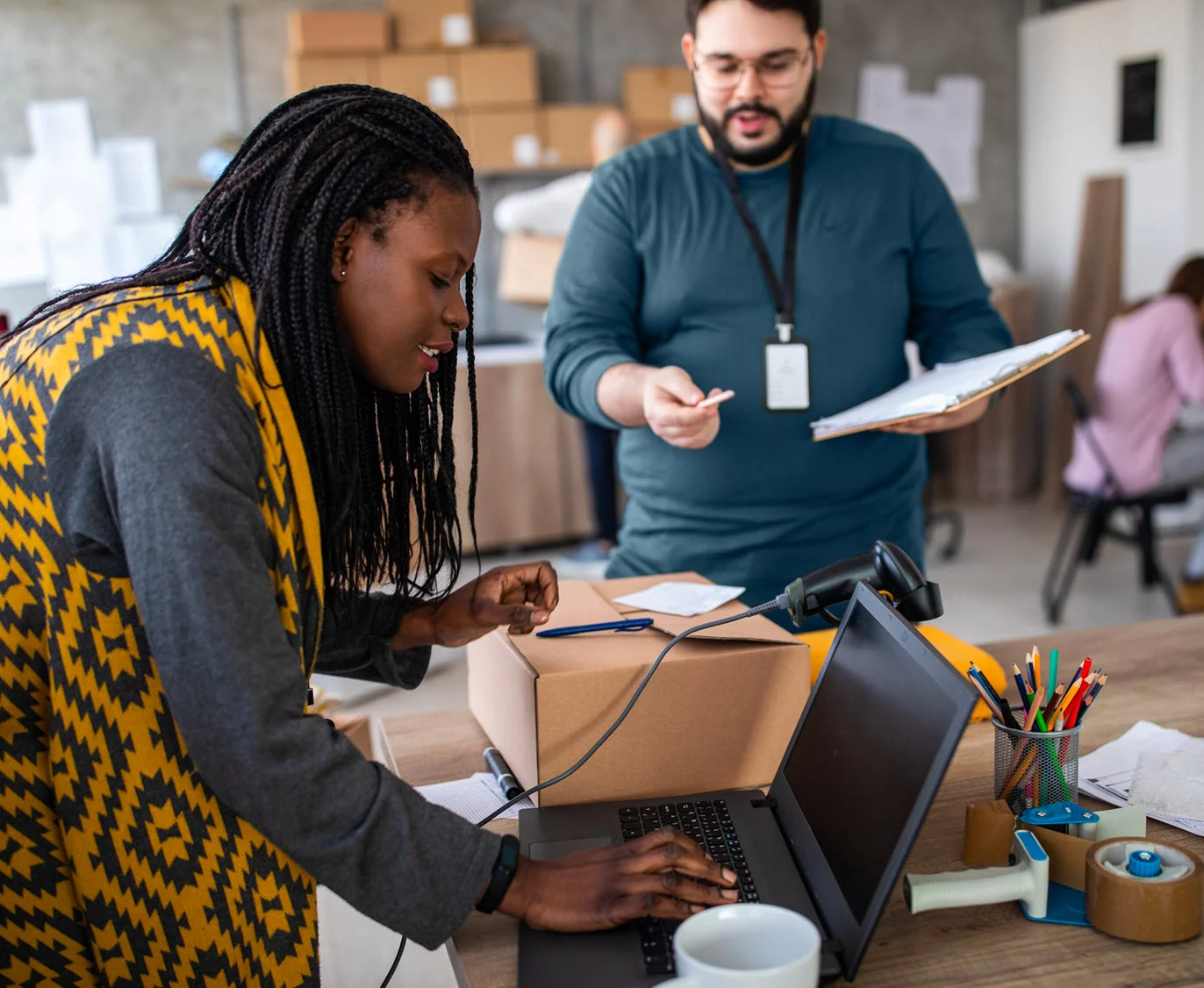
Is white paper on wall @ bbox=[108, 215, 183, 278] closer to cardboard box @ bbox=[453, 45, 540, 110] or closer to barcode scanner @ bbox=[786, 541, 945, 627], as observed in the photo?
cardboard box @ bbox=[453, 45, 540, 110]

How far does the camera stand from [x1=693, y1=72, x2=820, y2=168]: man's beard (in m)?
1.75

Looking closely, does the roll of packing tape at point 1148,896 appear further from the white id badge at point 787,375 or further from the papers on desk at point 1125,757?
the white id badge at point 787,375

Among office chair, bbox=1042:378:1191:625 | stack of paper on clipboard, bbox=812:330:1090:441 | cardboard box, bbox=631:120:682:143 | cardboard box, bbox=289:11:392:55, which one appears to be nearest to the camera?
stack of paper on clipboard, bbox=812:330:1090:441

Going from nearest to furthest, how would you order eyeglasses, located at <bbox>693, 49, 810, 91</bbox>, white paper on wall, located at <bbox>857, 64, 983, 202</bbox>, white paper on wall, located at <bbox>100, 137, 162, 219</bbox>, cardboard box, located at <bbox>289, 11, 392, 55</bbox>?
eyeglasses, located at <bbox>693, 49, 810, 91</bbox> < cardboard box, located at <bbox>289, 11, 392, 55</bbox> < white paper on wall, located at <bbox>100, 137, 162, 219</bbox> < white paper on wall, located at <bbox>857, 64, 983, 202</bbox>

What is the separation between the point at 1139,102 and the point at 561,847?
17.4 ft

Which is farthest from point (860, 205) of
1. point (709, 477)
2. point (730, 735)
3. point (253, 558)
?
point (253, 558)

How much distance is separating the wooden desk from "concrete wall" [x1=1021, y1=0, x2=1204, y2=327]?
4.24 metres

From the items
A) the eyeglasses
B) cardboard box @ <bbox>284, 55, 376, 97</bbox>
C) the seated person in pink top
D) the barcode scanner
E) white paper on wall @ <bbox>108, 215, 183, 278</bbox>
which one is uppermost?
cardboard box @ <bbox>284, 55, 376, 97</bbox>

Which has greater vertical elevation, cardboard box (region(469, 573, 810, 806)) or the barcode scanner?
the barcode scanner

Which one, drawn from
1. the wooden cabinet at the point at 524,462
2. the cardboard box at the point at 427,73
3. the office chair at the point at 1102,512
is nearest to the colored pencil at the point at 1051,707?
the office chair at the point at 1102,512

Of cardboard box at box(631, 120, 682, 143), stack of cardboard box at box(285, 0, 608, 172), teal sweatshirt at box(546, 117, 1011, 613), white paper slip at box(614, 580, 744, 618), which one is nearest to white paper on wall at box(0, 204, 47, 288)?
stack of cardboard box at box(285, 0, 608, 172)

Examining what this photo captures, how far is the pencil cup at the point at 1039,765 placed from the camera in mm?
1098

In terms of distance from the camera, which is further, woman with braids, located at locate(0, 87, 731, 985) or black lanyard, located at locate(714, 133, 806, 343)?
black lanyard, located at locate(714, 133, 806, 343)

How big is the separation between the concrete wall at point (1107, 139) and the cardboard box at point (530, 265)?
2651 millimetres
